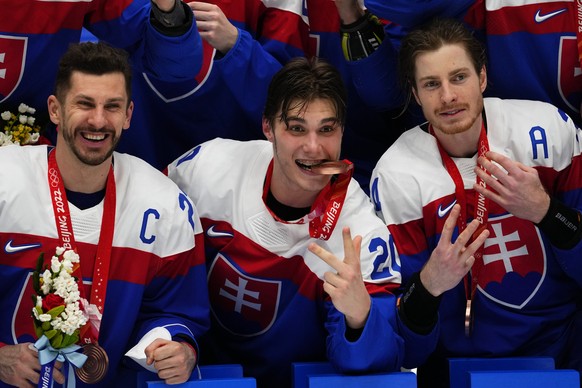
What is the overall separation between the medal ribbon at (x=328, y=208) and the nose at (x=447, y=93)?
0.46 m

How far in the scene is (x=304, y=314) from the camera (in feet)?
14.6

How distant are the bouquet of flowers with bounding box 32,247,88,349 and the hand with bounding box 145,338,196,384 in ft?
0.86

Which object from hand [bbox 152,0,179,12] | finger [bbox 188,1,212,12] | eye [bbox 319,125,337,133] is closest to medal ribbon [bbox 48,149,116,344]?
hand [bbox 152,0,179,12]

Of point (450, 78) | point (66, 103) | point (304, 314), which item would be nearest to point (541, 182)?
point (450, 78)

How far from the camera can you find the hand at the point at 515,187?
4281mm

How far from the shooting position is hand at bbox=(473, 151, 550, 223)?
428 cm

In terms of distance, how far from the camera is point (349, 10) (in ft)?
15.7

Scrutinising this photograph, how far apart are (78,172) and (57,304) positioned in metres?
0.56

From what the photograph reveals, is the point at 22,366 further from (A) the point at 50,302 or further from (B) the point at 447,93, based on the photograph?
(B) the point at 447,93

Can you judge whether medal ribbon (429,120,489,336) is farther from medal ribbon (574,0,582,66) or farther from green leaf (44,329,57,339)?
green leaf (44,329,57,339)

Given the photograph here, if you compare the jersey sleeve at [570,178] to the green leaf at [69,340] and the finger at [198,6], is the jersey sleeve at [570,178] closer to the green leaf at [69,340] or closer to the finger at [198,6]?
the finger at [198,6]

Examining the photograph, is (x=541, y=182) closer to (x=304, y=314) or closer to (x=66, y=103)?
(x=304, y=314)

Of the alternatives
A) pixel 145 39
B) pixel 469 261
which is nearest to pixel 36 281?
pixel 145 39

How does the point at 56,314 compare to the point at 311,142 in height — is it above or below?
below
